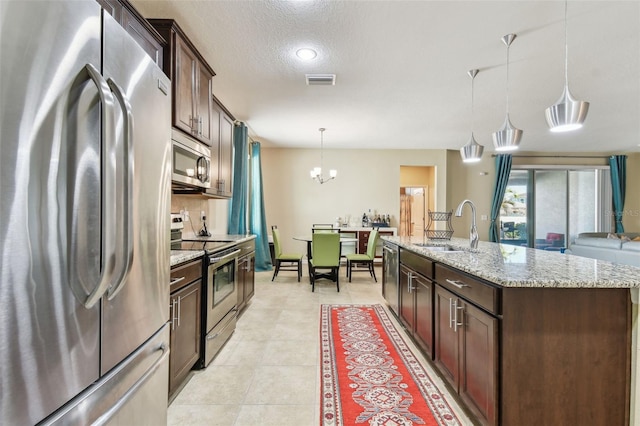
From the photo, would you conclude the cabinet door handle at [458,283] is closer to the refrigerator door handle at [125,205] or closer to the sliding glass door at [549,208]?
the refrigerator door handle at [125,205]

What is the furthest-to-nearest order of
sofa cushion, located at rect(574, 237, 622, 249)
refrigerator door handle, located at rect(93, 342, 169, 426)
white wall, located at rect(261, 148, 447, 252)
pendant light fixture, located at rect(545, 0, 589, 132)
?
1. white wall, located at rect(261, 148, 447, 252)
2. sofa cushion, located at rect(574, 237, 622, 249)
3. pendant light fixture, located at rect(545, 0, 589, 132)
4. refrigerator door handle, located at rect(93, 342, 169, 426)

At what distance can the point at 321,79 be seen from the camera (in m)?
3.21

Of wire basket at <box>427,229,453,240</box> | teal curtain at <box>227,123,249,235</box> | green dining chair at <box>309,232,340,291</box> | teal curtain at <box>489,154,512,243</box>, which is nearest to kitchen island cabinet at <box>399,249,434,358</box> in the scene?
wire basket at <box>427,229,453,240</box>

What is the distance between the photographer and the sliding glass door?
7.15 metres

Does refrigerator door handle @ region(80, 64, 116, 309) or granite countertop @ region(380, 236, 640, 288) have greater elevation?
refrigerator door handle @ region(80, 64, 116, 309)

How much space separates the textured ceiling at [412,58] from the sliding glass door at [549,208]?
2.30 m

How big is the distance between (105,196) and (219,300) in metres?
1.93

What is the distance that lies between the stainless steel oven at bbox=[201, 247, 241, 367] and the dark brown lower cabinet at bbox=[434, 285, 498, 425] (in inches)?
66.1

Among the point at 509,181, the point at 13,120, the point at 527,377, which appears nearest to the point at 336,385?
the point at 527,377

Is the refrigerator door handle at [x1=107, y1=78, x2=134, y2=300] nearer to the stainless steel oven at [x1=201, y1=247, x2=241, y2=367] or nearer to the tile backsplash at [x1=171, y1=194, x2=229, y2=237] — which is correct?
the stainless steel oven at [x1=201, y1=247, x2=241, y2=367]

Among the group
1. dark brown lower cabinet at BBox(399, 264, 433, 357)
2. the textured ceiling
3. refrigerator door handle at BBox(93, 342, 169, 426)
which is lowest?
dark brown lower cabinet at BBox(399, 264, 433, 357)

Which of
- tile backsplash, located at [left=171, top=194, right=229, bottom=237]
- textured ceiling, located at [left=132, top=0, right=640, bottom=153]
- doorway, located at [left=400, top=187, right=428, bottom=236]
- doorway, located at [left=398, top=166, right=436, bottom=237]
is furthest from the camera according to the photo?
doorway, located at [left=400, top=187, right=428, bottom=236]

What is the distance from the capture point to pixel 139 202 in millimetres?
1013

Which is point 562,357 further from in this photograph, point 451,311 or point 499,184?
point 499,184
